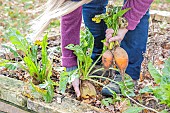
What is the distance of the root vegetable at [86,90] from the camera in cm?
226

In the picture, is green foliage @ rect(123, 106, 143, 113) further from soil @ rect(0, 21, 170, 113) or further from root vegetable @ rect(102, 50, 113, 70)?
root vegetable @ rect(102, 50, 113, 70)

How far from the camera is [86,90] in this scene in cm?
226

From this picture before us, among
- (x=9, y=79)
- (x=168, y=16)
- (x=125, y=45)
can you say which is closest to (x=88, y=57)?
(x=125, y=45)

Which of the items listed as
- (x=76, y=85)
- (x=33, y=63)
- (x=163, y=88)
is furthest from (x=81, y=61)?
(x=163, y=88)

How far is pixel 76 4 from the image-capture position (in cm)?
199

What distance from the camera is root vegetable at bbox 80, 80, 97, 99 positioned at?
2.26 meters

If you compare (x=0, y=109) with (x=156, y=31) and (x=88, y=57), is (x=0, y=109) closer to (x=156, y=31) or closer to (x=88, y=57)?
(x=88, y=57)

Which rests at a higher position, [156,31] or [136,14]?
[136,14]

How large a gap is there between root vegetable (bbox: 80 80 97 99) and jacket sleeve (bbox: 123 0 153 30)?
41 centimetres

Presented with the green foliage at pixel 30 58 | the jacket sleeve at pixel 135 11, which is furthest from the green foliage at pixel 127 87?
the green foliage at pixel 30 58

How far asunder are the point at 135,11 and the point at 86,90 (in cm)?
54

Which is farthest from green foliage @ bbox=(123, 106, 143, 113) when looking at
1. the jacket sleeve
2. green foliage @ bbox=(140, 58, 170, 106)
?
the jacket sleeve

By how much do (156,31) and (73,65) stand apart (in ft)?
4.45

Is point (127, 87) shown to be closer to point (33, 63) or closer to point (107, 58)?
point (107, 58)
